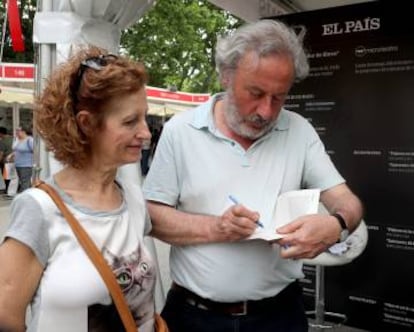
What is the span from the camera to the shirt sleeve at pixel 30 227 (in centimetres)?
116

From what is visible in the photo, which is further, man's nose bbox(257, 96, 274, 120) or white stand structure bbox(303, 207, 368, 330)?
white stand structure bbox(303, 207, 368, 330)

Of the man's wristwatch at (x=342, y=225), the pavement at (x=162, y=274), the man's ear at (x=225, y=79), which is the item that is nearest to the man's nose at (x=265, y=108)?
the man's ear at (x=225, y=79)

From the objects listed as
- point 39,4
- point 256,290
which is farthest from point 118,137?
point 39,4

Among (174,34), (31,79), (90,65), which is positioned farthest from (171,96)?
(90,65)

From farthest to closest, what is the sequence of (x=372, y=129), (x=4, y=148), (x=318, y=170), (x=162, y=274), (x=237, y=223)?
(x=4, y=148)
(x=162, y=274)
(x=372, y=129)
(x=318, y=170)
(x=237, y=223)

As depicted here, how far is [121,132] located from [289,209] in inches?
24.1

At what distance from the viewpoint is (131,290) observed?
1.31 metres

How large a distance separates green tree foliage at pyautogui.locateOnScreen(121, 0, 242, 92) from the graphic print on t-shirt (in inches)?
561

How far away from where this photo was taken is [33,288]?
119cm

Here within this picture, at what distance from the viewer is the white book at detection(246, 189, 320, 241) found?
1522 mm

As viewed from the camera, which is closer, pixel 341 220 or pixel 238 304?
pixel 341 220

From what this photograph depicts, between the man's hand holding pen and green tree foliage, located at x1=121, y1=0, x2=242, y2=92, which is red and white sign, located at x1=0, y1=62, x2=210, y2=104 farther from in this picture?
the man's hand holding pen

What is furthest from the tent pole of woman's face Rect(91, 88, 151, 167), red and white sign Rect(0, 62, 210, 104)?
red and white sign Rect(0, 62, 210, 104)

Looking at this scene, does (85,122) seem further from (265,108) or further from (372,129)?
(372,129)
